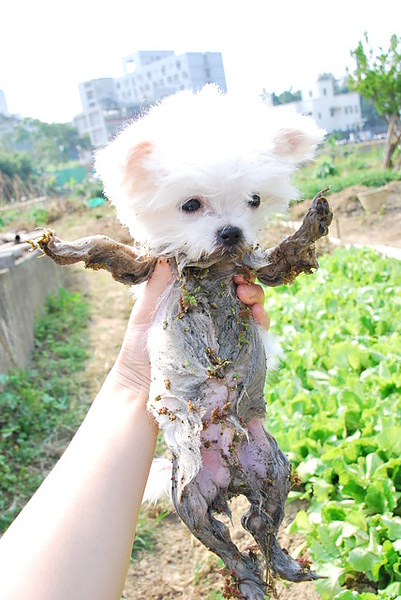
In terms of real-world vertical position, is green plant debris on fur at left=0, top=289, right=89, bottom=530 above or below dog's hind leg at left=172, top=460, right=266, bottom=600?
below

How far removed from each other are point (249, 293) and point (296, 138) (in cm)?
57

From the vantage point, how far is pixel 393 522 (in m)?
2.65

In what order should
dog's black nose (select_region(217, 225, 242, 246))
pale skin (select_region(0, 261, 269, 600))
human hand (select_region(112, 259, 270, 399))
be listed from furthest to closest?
human hand (select_region(112, 259, 270, 399)), dog's black nose (select_region(217, 225, 242, 246)), pale skin (select_region(0, 261, 269, 600))

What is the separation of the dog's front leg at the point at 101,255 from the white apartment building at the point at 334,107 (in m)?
44.7

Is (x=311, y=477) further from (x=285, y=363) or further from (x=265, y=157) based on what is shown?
(x=265, y=157)

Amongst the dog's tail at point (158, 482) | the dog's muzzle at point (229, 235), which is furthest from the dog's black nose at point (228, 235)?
the dog's tail at point (158, 482)

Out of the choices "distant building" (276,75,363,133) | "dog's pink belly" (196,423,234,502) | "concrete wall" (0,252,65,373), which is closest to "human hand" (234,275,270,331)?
"dog's pink belly" (196,423,234,502)

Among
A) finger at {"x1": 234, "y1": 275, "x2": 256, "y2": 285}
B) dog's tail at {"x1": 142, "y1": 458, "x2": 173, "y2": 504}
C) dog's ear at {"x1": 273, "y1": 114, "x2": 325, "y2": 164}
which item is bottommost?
dog's tail at {"x1": 142, "y1": 458, "x2": 173, "y2": 504}

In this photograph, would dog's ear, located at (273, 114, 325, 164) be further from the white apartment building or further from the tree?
the white apartment building

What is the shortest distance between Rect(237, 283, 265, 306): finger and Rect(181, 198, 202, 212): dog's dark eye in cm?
31

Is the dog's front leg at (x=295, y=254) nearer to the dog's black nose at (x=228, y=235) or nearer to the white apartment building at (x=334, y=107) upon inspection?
the dog's black nose at (x=228, y=235)

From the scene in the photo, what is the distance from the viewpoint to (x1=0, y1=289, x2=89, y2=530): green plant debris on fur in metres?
4.26

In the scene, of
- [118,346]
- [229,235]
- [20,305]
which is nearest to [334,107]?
[118,346]

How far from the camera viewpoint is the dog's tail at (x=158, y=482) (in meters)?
1.99
